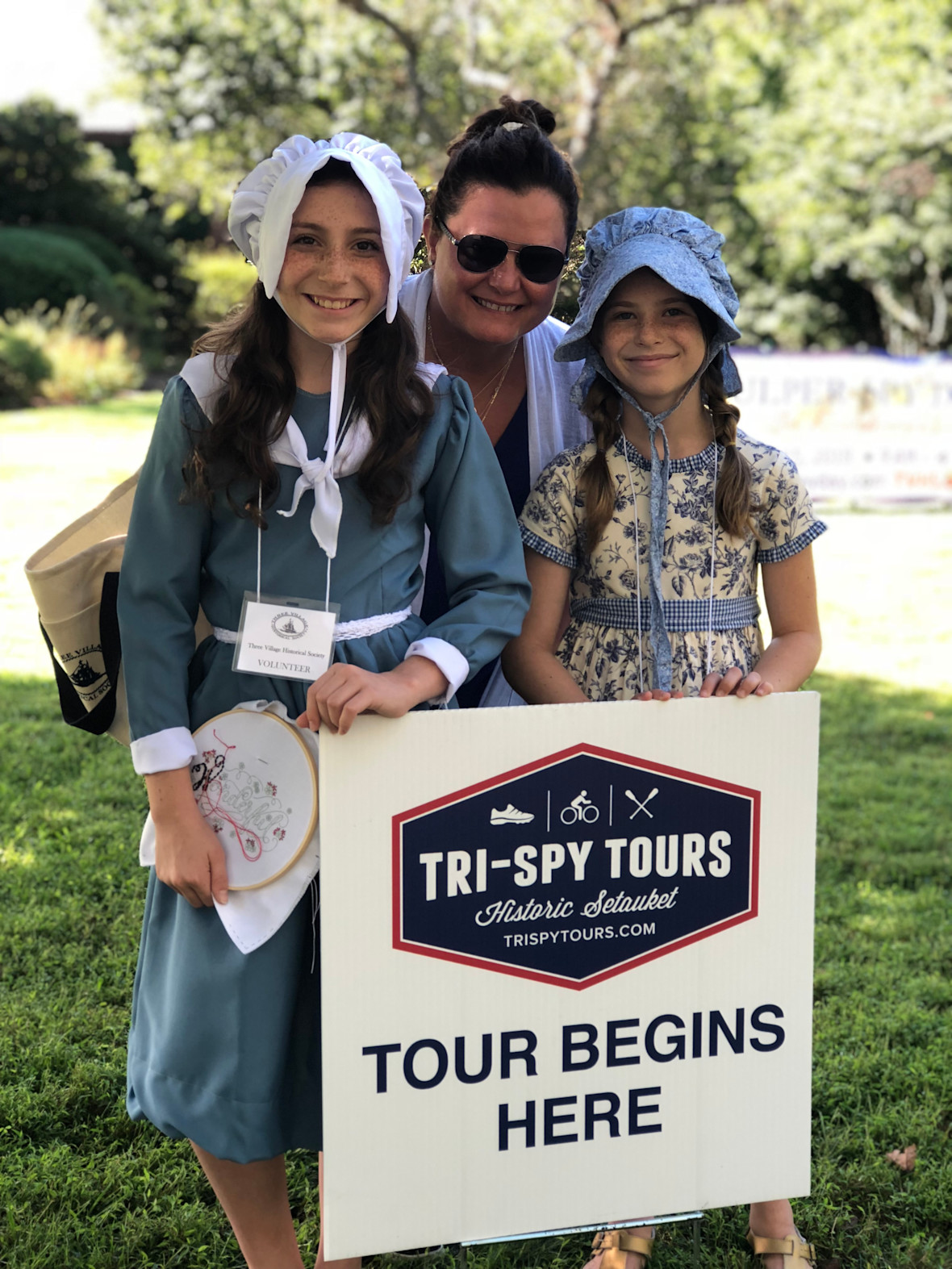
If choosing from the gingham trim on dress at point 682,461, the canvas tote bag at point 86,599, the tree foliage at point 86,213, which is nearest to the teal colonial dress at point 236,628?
the canvas tote bag at point 86,599

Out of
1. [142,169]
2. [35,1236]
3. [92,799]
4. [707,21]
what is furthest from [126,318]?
[35,1236]

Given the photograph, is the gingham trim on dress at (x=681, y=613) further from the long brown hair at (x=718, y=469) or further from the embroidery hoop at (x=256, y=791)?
the embroidery hoop at (x=256, y=791)

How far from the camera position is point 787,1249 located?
90.4 inches

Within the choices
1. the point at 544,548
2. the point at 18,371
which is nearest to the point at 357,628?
the point at 544,548

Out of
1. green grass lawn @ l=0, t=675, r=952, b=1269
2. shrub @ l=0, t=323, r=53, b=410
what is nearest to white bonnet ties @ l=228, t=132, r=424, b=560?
green grass lawn @ l=0, t=675, r=952, b=1269

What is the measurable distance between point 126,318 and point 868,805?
16.7m

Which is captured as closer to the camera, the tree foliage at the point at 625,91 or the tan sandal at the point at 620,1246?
the tan sandal at the point at 620,1246

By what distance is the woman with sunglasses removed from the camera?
2.23 meters

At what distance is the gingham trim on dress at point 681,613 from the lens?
212cm

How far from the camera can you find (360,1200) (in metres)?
1.74

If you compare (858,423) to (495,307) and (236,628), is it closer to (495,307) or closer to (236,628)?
(495,307)

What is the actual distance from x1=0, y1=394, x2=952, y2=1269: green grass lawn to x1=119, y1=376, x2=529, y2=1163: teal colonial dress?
67 cm

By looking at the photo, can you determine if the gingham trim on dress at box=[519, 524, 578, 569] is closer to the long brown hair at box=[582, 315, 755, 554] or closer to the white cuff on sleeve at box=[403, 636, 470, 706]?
the long brown hair at box=[582, 315, 755, 554]

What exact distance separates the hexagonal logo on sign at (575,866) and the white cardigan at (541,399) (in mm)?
539
